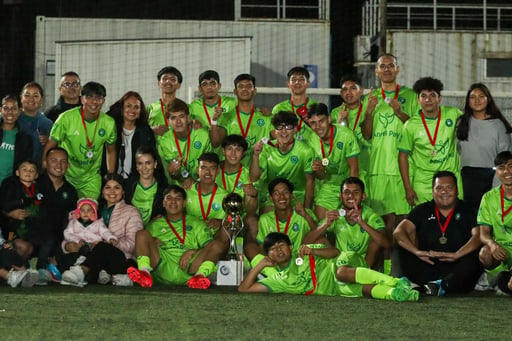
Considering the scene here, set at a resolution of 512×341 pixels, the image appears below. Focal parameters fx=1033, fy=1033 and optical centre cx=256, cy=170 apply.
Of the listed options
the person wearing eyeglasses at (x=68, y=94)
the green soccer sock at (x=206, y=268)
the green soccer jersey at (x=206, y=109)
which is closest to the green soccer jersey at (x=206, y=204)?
the green soccer sock at (x=206, y=268)

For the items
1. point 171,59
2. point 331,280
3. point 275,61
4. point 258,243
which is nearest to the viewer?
point 331,280

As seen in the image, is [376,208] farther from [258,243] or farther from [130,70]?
[130,70]

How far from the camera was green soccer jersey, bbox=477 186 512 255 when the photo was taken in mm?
7043

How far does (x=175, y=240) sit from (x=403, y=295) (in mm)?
2039

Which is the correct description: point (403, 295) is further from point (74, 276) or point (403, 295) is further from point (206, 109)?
point (206, 109)

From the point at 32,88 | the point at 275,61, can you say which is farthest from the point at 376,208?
the point at 275,61

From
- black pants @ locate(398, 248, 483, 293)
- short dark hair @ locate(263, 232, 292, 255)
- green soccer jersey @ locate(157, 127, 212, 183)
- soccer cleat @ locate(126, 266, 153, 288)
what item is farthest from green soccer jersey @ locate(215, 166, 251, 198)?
black pants @ locate(398, 248, 483, 293)

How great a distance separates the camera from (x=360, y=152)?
833cm

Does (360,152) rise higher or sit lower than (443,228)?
higher

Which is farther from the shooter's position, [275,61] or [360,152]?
[275,61]

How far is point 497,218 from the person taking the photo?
7.04 metres

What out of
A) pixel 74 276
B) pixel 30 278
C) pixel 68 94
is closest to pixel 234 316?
pixel 74 276

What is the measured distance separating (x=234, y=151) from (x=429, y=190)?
4.94ft

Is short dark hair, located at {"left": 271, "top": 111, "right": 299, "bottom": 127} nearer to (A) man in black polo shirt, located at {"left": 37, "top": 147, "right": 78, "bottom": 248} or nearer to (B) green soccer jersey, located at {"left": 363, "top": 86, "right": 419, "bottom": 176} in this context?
(B) green soccer jersey, located at {"left": 363, "top": 86, "right": 419, "bottom": 176}
